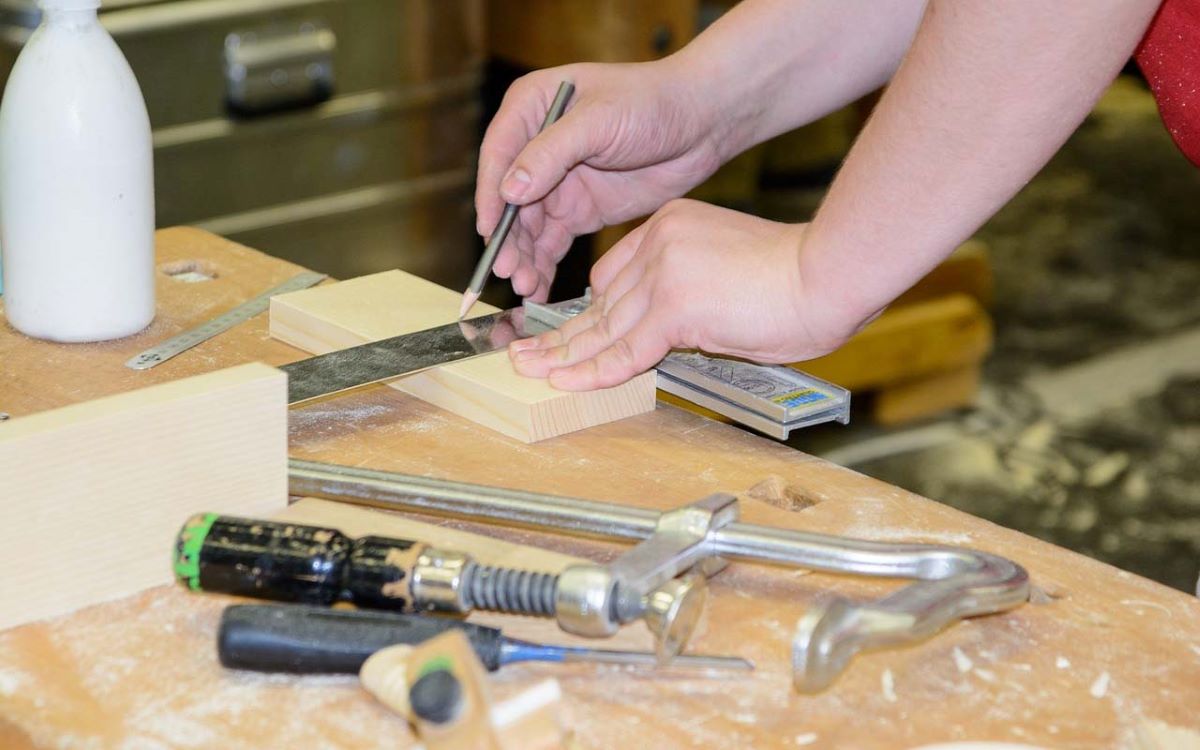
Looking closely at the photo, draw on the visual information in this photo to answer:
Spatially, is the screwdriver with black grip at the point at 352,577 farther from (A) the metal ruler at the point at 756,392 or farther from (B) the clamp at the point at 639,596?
(A) the metal ruler at the point at 756,392

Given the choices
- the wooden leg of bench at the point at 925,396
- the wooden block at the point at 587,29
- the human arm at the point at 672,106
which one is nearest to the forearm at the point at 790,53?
the human arm at the point at 672,106

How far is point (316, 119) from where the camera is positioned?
2.49 meters

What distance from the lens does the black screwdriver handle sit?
0.79 m

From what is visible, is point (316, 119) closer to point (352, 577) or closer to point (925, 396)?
point (925, 396)

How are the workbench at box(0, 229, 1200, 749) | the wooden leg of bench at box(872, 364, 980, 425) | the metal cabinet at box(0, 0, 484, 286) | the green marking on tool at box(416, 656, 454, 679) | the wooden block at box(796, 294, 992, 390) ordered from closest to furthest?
the green marking on tool at box(416, 656, 454, 679), the workbench at box(0, 229, 1200, 749), the metal cabinet at box(0, 0, 484, 286), the wooden block at box(796, 294, 992, 390), the wooden leg of bench at box(872, 364, 980, 425)

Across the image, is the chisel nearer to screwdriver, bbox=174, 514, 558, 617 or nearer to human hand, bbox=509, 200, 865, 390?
human hand, bbox=509, 200, 865, 390

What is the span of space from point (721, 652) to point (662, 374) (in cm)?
36

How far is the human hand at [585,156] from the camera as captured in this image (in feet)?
4.04

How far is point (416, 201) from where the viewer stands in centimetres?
269

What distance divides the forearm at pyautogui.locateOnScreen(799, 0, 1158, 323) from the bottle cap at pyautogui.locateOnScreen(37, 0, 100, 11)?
56cm

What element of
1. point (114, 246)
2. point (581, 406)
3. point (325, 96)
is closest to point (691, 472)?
point (581, 406)

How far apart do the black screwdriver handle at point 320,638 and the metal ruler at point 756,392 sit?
35cm

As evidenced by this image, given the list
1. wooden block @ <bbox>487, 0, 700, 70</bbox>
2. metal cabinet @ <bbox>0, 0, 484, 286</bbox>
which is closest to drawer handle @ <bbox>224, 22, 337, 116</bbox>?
metal cabinet @ <bbox>0, 0, 484, 286</bbox>

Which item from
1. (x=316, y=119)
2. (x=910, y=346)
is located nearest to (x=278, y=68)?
(x=316, y=119)
